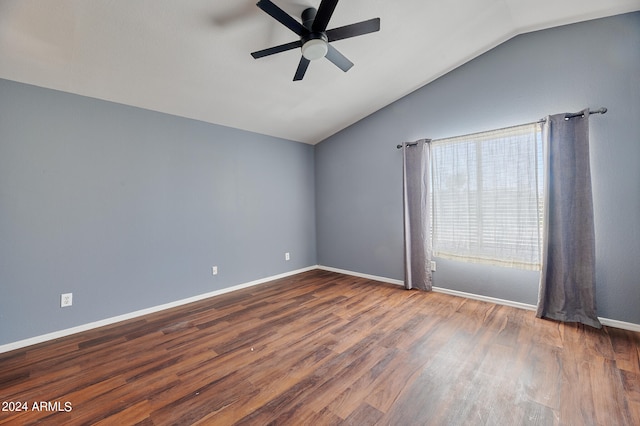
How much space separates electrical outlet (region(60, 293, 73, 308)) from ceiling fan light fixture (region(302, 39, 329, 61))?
3154 mm

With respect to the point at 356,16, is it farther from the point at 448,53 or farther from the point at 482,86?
the point at 482,86

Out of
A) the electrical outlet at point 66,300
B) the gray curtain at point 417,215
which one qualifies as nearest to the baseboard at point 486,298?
the gray curtain at point 417,215

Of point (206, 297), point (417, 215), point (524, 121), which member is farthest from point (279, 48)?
point (206, 297)

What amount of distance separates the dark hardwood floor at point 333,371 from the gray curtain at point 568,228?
0.22 meters

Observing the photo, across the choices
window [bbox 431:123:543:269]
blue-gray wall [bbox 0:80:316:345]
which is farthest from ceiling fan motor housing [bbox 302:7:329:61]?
window [bbox 431:123:543:269]

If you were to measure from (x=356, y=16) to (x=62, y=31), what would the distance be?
2.33m

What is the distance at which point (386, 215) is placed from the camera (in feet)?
12.8

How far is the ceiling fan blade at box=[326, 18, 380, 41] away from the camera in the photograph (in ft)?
5.85

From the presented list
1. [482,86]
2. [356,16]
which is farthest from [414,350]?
[482,86]

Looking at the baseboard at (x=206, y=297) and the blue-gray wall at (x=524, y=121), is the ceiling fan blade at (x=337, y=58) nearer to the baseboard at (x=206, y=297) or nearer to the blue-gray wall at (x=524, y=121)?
the blue-gray wall at (x=524, y=121)

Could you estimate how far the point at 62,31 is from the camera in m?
1.87

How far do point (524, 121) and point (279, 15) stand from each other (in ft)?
9.18

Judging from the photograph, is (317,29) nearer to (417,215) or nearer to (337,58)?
(337,58)

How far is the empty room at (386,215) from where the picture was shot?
5.44 feet
